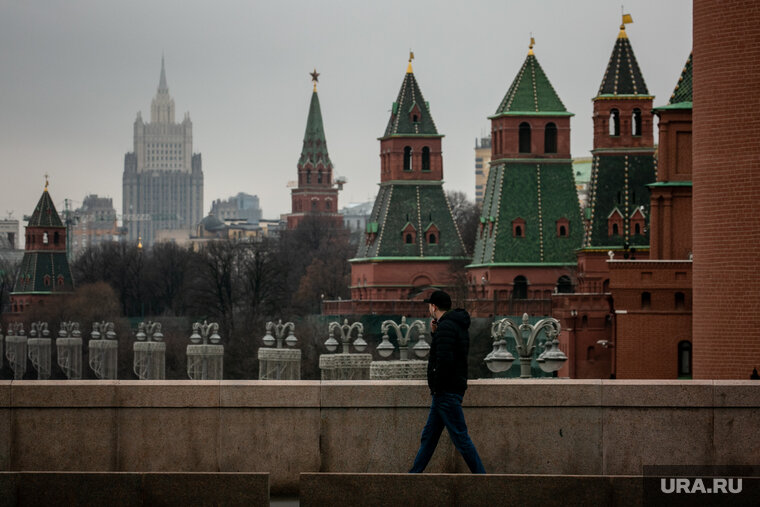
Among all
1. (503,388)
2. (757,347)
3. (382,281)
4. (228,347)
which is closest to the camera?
(503,388)

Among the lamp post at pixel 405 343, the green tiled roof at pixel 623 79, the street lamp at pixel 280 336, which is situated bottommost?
the street lamp at pixel 280 336

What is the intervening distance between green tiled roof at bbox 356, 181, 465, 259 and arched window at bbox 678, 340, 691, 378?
2034 inches

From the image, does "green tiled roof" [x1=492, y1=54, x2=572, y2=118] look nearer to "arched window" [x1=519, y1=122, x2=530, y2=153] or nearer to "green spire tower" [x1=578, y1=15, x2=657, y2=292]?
"arched window" [x1=519, y1=122, x2=530, y2=153]

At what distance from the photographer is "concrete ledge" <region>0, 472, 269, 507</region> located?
1783 cm

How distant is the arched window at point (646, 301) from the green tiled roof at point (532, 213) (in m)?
35.9

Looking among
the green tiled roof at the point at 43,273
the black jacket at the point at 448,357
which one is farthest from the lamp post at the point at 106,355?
the black jacket at the point at 448,357

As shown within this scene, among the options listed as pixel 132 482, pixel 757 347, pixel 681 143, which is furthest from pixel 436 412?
pixel 681 143

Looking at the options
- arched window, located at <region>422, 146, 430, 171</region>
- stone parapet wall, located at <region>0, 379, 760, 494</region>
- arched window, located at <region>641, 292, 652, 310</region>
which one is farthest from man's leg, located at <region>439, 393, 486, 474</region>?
arched window, located at <region>422, 146, 430, 171</region>

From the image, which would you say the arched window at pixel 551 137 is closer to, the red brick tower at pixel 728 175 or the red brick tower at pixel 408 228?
the red brick tower at pixel 408 228

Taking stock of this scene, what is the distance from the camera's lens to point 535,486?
17.7 meters

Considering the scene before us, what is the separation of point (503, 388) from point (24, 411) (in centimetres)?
567

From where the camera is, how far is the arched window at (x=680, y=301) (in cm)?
6431

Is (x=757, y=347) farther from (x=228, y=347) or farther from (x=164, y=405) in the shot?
(x=228, y=347)

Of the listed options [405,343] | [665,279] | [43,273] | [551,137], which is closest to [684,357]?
[665,279]
